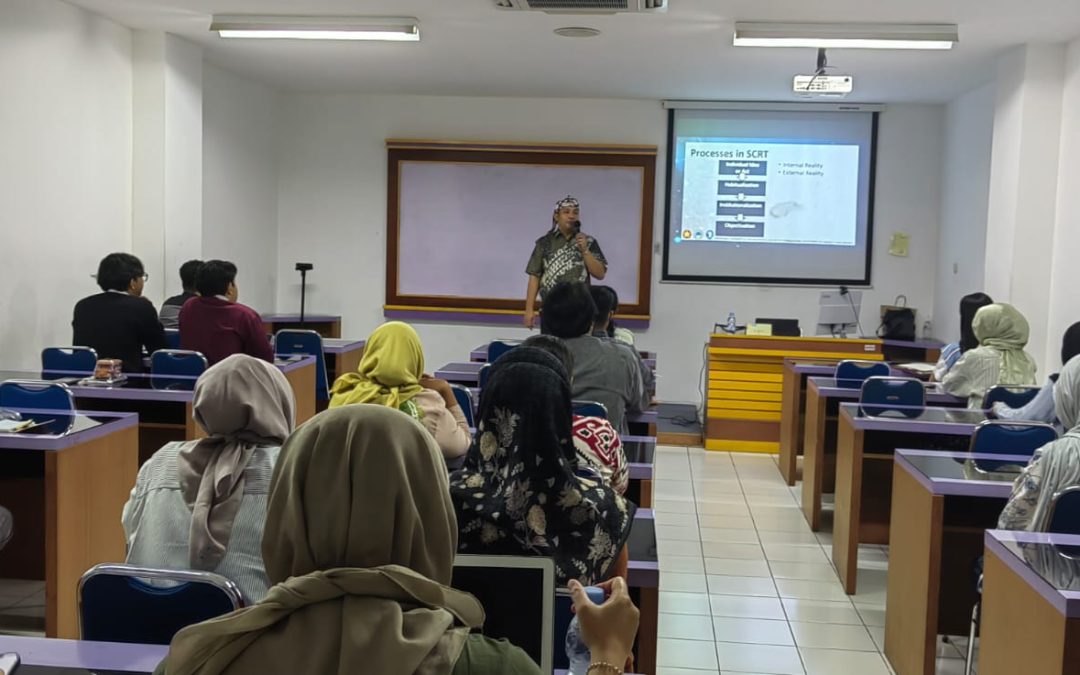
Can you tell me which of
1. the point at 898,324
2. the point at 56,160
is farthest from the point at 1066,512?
the point at 898,324

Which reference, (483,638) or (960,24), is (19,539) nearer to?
(483,638)

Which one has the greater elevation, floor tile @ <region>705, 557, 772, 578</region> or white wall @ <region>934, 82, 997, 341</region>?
white wall @ <region>934, 82, 997, 341</region>

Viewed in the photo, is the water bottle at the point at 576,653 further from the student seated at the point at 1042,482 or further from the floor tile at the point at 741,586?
the floor tile at the point at 741,586

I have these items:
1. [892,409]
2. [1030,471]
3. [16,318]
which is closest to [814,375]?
[892,409]

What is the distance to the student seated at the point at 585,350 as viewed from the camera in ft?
12.8

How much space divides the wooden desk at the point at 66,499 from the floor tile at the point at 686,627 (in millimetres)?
2189

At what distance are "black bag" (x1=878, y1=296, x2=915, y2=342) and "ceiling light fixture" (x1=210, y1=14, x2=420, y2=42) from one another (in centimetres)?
513

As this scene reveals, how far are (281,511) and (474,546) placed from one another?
93cm

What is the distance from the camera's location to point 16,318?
610cm

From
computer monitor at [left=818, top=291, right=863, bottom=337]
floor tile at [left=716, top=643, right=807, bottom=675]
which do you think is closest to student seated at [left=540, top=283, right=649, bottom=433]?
floor tile at [left=716, top=643, right=807, bottom=675]

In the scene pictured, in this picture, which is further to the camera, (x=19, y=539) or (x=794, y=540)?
(x=794, y=540)

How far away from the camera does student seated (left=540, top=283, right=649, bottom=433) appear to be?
3.91m

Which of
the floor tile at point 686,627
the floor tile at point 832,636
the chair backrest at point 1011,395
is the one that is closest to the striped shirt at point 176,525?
the floor tile at point 686,627

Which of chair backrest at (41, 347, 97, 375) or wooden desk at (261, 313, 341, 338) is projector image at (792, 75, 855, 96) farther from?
wooden desk at (261, 313, 341, 338)
